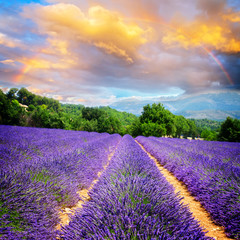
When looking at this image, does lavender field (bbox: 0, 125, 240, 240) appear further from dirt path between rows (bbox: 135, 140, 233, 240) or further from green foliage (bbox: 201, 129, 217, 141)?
green foliage (bbox: 201, 129, 217, 141)

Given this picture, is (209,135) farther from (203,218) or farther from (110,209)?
(110,209)

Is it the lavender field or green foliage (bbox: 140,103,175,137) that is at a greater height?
green foliage (bbox: 140,103,175,137)

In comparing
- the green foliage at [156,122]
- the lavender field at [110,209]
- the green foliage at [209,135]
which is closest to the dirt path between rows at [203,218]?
the lavender field at [110,209]

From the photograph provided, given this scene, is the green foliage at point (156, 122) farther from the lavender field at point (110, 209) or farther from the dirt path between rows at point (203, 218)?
the lavender field at point (110, 209)

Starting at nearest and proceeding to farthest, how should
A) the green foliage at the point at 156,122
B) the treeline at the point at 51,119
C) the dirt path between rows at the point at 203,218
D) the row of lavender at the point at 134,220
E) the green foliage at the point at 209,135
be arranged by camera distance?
the row of lavender at the point at 134,220
the dirt path between rows at the point at 203,218
the green foliage at the point at 156,122
the treeline at the point at 51,119
the green foliage at the point at 209,135

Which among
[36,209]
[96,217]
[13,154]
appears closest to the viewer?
[96,217]

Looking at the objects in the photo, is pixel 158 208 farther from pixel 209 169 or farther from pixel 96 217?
pixel 209 169

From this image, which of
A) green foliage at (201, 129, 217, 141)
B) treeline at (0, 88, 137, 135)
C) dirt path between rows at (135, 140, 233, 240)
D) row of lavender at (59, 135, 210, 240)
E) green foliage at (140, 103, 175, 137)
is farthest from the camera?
green foliage at (201, 129, 217, 141)

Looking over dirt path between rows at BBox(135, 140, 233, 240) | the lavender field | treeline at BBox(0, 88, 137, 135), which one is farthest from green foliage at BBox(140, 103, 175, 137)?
the lavender field

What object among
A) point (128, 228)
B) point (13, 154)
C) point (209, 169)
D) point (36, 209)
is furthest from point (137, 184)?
point (13, 154)

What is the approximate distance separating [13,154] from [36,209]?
247cm

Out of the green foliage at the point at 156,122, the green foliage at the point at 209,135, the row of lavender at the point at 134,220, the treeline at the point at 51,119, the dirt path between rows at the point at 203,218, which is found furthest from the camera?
the green foliage at the point at 209,135

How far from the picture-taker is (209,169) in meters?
3.38

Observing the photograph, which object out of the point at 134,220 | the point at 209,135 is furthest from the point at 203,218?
the point at 209,135
